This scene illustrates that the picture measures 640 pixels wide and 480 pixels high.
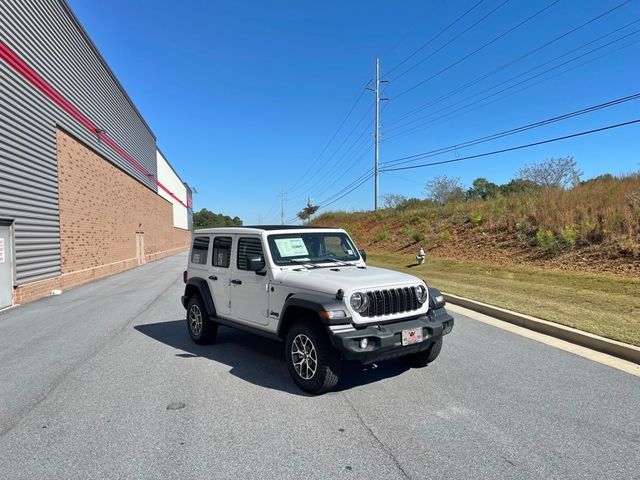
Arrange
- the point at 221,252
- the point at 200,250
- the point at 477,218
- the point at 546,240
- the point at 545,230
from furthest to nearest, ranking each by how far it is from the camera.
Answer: the point at 477,218
the point at 545,230
the point at 546,240
the point at 200,250
the point at 221,252

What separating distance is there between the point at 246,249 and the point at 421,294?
8.20 feet

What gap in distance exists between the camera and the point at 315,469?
3.23 m

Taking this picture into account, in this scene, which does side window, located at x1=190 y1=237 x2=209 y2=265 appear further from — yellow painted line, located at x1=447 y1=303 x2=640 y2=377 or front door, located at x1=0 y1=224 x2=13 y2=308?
front door, located at x1=0 y1=224 x2=13 y2=308

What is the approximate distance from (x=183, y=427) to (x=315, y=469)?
140cm

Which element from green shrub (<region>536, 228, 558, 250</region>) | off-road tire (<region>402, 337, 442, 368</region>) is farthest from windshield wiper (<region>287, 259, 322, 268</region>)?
green shrub (<region>536, 228, 558, 250</region>)

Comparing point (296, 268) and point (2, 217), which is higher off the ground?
point (2, 217)

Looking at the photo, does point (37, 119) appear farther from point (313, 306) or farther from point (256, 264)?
point (313, 306)

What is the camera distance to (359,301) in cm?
471

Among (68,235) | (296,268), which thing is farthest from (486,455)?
(68,235)

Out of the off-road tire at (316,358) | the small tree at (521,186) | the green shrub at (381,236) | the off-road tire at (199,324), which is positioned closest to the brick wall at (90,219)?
the off-road tire at (199,324)

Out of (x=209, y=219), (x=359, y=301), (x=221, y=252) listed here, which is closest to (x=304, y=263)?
(x=359, y=301)

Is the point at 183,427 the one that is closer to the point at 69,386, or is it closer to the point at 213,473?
the point at 213,473

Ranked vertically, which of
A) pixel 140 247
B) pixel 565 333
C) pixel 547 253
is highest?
pixel 140 247

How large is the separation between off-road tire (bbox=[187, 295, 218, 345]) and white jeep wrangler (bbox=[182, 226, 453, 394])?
0.6 inches
